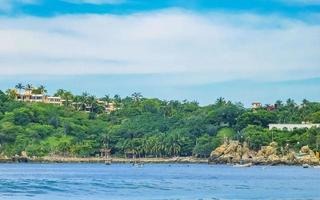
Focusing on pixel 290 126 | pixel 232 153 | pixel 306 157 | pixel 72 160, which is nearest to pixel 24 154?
pixel 72 160

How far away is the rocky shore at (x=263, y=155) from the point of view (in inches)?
6324

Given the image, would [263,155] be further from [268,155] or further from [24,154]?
[24,154]

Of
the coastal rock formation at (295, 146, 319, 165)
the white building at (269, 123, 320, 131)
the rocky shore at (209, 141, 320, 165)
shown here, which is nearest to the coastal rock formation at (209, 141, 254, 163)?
the rocky shore at (209, 141, 320, 165)

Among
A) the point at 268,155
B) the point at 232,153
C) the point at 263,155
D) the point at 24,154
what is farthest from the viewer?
the point at 24,154

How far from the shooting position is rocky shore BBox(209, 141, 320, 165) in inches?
6324

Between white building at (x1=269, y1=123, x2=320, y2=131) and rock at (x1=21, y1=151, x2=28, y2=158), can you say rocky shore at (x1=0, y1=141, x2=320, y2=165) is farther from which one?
white building at (x1=269, y1=123, x2=320, y2=131)

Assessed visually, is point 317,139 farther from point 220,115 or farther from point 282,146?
point 220,115

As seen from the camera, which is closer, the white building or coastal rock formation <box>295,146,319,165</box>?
coastal rock formation <box>295,146,319,165</box>

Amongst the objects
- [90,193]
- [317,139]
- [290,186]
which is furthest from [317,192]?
[317,139]

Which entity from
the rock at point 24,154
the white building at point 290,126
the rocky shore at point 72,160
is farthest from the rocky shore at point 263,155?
the rock at point 24,154

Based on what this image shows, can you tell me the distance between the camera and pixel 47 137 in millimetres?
196875

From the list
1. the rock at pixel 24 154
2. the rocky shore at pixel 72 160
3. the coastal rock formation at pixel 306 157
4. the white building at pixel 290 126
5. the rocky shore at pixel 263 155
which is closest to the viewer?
the coastal rock formation at pixel 306 157

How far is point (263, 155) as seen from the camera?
167750 mm

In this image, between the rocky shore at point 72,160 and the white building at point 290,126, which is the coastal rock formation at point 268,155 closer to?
the white building at point 290,126
